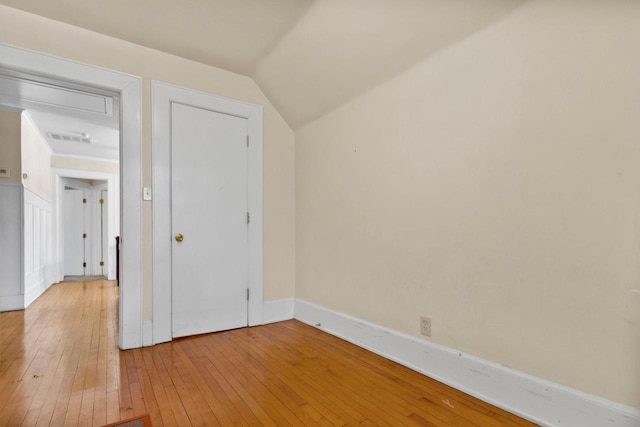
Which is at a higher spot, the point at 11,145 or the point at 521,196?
the point at 11,145

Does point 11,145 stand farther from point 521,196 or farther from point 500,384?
point 500,384

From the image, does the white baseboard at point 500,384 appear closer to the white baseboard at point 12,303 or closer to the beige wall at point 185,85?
the beige wall at point 185,85

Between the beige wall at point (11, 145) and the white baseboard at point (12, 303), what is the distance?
1363 mm

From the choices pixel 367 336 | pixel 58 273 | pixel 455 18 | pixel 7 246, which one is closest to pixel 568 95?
pixel 455 18

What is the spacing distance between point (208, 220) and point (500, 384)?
2.46 m

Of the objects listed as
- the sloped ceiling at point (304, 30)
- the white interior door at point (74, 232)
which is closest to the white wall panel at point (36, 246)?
the white interior door at point (74, 232)

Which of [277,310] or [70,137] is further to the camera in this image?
[70,137]

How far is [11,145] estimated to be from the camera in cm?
387

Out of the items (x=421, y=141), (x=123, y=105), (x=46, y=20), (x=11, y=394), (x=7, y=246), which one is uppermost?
(x=46, y=20)

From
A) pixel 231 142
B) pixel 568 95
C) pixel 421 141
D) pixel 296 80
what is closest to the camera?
pixel 568 95

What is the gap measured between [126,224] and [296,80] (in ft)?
6.06

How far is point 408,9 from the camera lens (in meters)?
1.90

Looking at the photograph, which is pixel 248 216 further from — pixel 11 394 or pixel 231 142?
pixel 11 394

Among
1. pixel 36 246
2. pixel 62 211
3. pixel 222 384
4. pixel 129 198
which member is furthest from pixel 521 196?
pixel 62 211
